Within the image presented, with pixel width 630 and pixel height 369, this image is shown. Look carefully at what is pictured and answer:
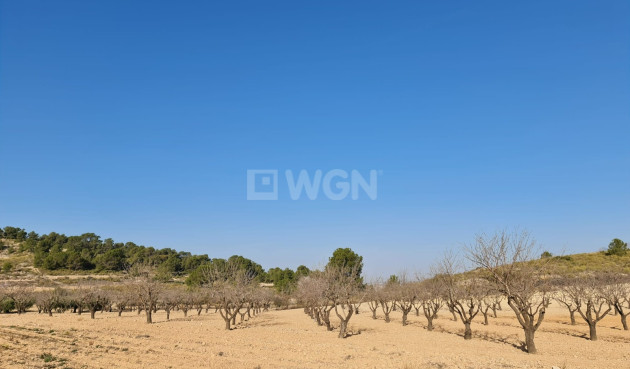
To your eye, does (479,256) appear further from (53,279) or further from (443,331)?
(53,279)

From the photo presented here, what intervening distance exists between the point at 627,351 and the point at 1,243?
6949 inches

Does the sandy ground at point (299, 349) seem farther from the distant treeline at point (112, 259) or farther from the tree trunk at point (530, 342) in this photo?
the distant treeline at point (112, 259)

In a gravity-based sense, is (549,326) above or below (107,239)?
below

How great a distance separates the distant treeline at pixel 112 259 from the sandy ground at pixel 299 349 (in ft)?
195

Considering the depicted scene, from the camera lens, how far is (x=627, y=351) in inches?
956

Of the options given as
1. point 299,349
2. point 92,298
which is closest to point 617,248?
point 299,349

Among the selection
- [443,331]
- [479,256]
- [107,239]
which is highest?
[107,239]

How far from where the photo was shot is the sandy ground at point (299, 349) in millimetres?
20125

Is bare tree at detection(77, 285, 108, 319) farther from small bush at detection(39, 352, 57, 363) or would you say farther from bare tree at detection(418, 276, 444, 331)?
bare tree at detection(418, 276, 444, 331)

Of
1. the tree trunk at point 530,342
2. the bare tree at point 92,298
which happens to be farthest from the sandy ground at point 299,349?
the bare tree at point 92,298

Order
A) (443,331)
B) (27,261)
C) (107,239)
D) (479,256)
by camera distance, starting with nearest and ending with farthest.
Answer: (479,256), (443,331), (27,261), (107,239)

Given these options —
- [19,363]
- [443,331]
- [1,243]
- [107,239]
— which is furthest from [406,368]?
[107,239]

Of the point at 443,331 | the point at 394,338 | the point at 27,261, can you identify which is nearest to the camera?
the point at 394,338

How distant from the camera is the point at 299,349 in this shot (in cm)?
2552
